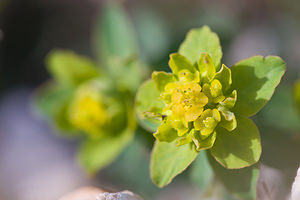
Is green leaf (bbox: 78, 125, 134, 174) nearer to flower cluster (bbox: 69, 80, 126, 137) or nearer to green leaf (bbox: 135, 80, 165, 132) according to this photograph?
flower cluster (bbox: 69, 80, 126, 137)

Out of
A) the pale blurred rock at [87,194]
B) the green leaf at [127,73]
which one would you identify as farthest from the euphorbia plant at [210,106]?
the green leaf at [127,73]

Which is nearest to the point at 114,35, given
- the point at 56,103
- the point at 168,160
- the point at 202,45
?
the point at 56,103

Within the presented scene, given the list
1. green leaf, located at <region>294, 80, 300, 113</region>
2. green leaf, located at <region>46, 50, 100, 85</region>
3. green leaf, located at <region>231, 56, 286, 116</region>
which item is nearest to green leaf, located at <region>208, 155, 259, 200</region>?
green leaf, located at <region>231, 56, 286, 116</region>

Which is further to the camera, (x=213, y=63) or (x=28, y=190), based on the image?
(x=28, y=190)

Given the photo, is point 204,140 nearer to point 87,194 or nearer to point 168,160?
point 168,160

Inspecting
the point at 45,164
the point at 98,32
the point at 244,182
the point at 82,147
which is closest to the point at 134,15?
the point at 98,32

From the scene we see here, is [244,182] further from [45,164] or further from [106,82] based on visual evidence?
[45,164]
